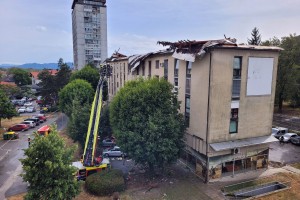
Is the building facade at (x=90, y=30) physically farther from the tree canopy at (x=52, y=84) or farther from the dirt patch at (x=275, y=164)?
the dirt patch at (x=275, y=164)

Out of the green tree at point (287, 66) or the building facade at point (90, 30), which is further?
the building facade at point (90, 30)

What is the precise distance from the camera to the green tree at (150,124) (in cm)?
1939

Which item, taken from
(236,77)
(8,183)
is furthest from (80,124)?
(236,77)

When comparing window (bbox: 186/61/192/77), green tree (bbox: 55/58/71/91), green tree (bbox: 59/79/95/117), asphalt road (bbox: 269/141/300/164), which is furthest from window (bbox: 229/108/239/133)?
green tree (bbox: 55/58/71/91)

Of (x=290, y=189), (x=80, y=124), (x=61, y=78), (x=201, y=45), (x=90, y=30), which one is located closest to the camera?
(x=290, y=189)

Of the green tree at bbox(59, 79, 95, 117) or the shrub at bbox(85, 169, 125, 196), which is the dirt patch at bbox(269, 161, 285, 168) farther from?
the green tree at bbox(59, 79, 95, 117)

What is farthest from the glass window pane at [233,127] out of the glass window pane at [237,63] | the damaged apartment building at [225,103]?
the glass window pane at [237,63]

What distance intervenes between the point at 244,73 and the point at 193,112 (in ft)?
19.3

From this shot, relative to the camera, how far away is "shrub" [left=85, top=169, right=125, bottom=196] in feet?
61.0

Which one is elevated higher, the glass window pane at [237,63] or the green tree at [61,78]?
the glass window pane at [237,63]

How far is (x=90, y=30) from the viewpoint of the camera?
90.8m

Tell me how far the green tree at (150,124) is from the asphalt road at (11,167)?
1021 centimetres

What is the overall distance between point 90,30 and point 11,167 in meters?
74.9

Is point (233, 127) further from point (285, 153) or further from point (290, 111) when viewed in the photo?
point (290, 111)
